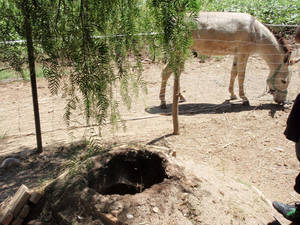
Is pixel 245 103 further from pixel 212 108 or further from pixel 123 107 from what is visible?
pixel 123 107

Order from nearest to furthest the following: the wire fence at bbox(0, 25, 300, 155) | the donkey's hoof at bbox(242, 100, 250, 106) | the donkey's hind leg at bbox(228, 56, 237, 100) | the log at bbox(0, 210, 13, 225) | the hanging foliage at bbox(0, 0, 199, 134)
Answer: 1. the hanging foliage at bbox(0, 0, 199, 134)
2. the log at bbox(0, 210, 13, 225)
3. the wire fence at bbox(0, 25, 300, 155)
4. the donkey's hoof at bbox(242, 100, 250, 106)
5. the donkey's hind leg at bbox(228, 56, 237, 100)

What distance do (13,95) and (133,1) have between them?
19.7ft

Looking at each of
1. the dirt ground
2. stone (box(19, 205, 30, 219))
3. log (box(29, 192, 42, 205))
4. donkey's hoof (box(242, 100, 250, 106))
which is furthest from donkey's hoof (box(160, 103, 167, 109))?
stone (box(19, 205, 30, 219))

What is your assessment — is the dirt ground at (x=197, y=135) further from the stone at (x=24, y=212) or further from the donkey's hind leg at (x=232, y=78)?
the stone at (x=24, y=212)

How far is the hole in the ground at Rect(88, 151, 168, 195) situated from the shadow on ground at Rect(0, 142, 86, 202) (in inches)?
37.9

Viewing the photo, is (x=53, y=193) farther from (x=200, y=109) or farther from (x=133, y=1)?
(x=200, y=109)

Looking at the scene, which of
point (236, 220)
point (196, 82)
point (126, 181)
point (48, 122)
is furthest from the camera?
point (196, 82)

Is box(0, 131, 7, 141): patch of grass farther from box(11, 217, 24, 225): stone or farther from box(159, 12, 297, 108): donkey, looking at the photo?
box(159, 12, 297, 108): donkey

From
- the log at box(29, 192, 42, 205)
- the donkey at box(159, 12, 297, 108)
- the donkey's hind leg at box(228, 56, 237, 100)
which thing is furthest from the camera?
the donkey's hind leg at box(228, 56, 237, 100)

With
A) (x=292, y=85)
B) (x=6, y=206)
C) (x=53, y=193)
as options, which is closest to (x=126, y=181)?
(x=53, y=193)

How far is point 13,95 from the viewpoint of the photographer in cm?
741

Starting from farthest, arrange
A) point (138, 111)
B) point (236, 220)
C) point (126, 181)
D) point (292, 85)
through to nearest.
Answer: point (292, 85) < point (138, 111) < point (126, 181) < point (236, 220)

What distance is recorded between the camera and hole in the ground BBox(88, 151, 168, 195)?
3221 millimetres

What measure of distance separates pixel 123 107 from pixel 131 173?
3181mm
